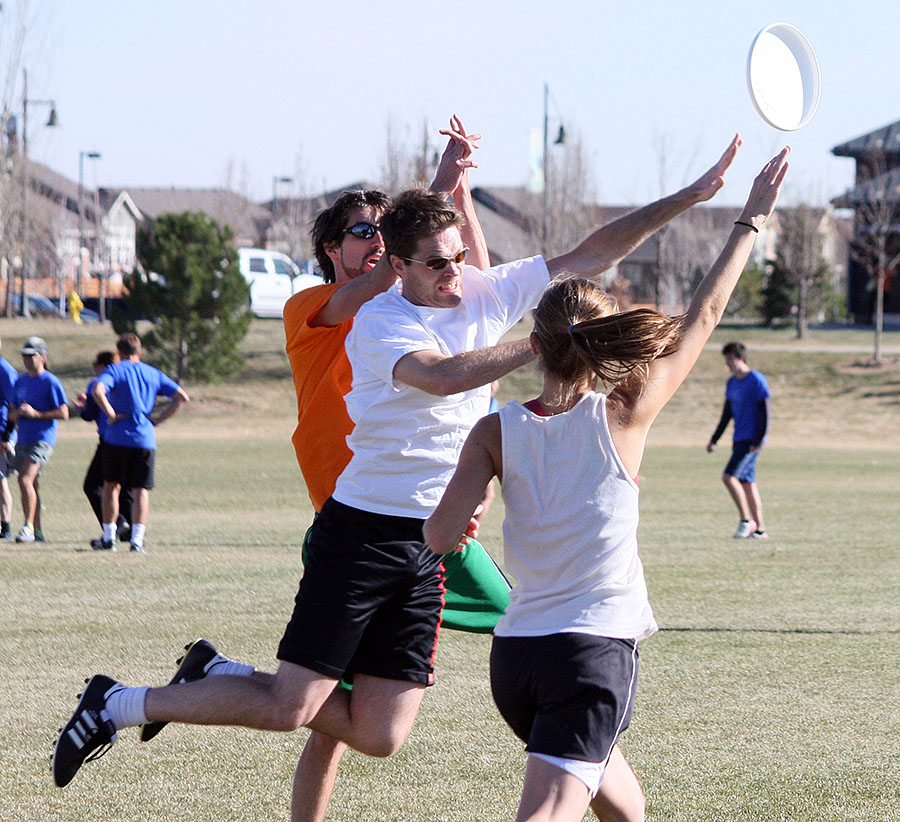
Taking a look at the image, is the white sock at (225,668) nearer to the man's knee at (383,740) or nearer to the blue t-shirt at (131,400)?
the man's knee at (383,740)

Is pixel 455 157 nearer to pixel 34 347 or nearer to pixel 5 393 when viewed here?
pixel 5 393

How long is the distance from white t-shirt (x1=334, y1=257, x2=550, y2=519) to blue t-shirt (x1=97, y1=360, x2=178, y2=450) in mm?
8411

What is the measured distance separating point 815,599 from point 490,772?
4.91m

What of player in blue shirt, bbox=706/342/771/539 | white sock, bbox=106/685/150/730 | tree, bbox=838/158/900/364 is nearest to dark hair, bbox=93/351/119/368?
player in blue shirt, bbox=706/342/771/539

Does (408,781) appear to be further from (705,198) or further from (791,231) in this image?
(791,231)

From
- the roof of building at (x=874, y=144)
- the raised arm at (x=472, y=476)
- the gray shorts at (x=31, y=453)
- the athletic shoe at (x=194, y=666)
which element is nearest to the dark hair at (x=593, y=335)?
the raised arm at (x=472, y=476)

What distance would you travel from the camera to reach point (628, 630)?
3.22 m

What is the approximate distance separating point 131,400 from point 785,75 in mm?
8845

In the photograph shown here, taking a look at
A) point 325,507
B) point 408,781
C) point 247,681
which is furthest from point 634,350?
point 408,781

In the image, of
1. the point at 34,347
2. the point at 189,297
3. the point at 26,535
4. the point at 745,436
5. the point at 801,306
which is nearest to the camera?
the point at 26,535

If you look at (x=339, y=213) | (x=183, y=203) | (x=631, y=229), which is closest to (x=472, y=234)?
(x=339, y=213)

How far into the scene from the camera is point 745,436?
1352cm

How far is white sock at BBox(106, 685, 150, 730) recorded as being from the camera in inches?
157

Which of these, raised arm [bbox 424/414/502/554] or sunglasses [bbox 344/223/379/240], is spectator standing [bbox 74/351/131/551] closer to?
sunglasses [bbox 344/223/379/240]
